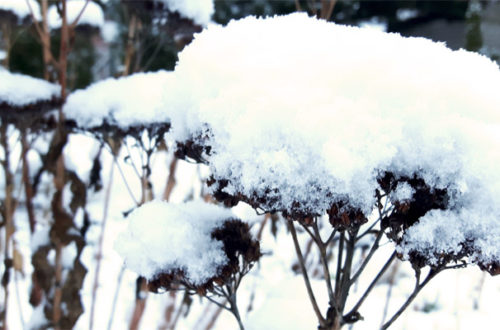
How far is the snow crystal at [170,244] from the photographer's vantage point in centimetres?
78

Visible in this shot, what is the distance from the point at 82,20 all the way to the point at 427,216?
5.91 ft

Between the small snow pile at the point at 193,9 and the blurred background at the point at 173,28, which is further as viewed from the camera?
the blurred background at the point at 173,28

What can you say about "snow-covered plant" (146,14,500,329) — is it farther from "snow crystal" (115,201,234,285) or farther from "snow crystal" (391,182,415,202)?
"snow crystal" (115,201,234,285)

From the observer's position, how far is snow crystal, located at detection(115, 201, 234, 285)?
2.57 feet

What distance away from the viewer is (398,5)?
8.59 metres

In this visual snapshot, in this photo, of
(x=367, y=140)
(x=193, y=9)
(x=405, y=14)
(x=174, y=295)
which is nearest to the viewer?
(x=367, y=140)

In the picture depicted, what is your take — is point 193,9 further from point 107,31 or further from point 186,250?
point 107,31

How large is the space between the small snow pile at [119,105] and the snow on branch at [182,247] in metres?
0.37

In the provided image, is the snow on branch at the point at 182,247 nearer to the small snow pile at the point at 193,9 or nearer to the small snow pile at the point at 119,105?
the small snow pile at the point at 119,105

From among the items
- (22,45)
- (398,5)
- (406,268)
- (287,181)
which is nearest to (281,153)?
(287,181)

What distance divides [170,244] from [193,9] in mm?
1023

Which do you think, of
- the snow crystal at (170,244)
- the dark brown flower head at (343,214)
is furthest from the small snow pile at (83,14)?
the dark brown flower head at (343,214)

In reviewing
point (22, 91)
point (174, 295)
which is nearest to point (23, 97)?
point (22, 91)

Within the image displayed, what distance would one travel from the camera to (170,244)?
794 millimetres
